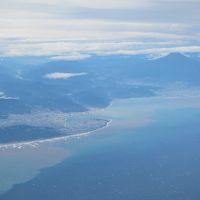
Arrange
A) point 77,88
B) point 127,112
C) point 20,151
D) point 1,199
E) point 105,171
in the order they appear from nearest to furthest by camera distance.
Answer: point 1,199 → point 105,171 → point 20,151 → point 127,112 → point 77,88

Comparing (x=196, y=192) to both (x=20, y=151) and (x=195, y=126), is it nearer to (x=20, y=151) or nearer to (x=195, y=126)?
(x=20, y=151)

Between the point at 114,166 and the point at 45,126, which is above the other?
the point at 114,166

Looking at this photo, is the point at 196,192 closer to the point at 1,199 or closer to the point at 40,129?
the point at 1,199

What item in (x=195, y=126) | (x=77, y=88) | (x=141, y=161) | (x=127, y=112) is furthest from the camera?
(x=77, y=88)

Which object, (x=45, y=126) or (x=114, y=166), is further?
(x=45, y=126)

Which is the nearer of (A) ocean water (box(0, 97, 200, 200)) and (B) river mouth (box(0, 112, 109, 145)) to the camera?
(A) ocean water (box(0, 97, 200, 200))

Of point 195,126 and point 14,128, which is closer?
point 14,128

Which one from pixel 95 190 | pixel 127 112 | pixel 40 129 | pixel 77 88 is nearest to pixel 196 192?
pixel 95 190

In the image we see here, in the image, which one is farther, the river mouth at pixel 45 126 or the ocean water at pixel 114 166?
the river mouth at pixel 45 126
